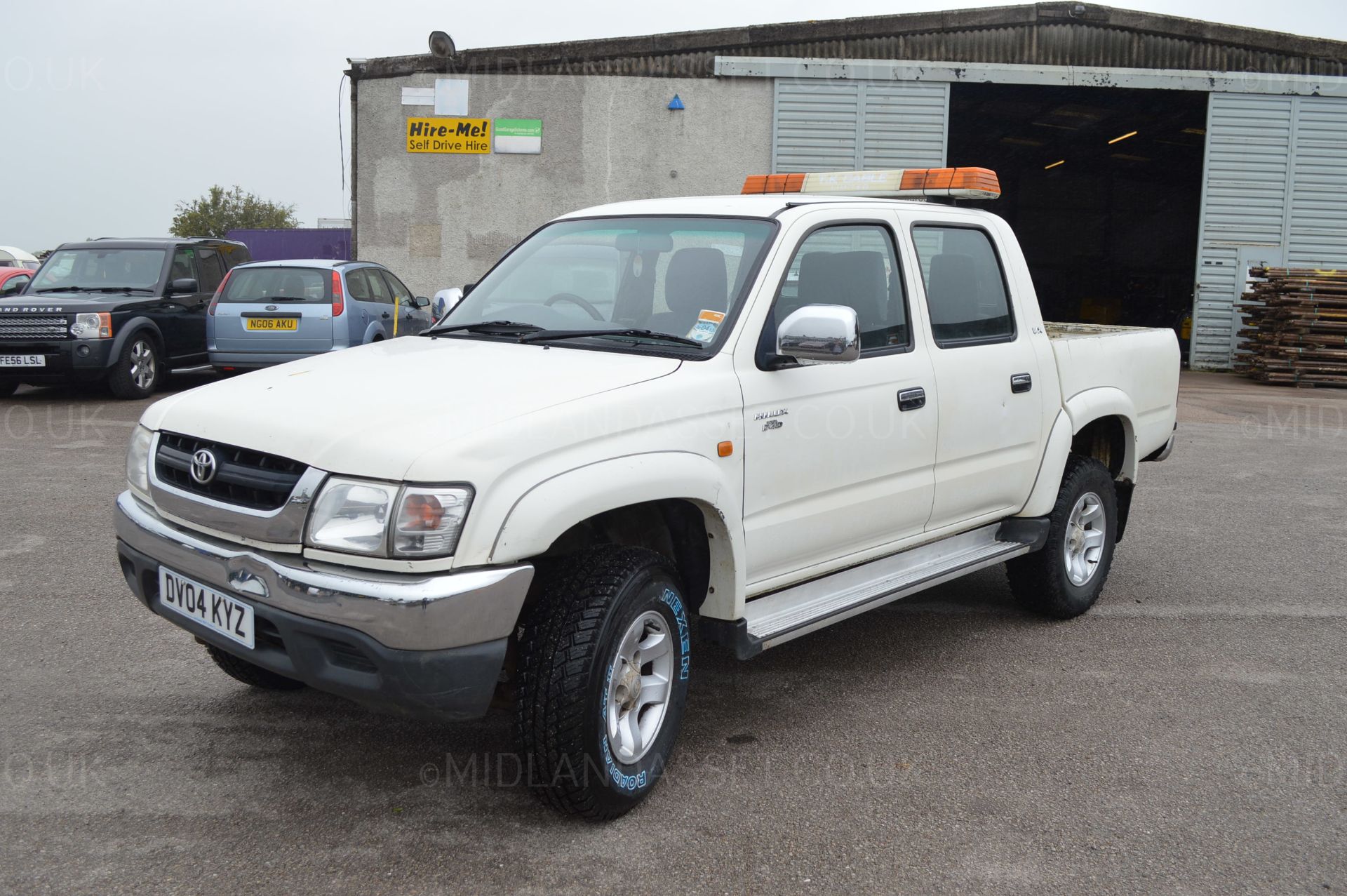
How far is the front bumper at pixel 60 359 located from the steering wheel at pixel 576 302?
938 cm

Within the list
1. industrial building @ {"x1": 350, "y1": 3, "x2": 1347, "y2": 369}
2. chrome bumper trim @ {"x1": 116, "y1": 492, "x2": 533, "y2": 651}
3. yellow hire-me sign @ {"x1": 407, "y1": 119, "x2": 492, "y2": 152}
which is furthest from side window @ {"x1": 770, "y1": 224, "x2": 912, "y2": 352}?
yellow hire-me sign @ {"x1": 407, "y1": 119, "x2": 492, "y2": 152}

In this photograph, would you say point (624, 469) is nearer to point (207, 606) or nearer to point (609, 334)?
point (609, 334)

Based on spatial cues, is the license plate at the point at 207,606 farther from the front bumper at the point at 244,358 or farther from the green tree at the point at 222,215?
the green tree at the point at 222,215

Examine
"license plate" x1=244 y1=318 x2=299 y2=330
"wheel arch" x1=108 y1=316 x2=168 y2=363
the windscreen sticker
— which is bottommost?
"wheel arch" x1=108 y1=316 x2=168 y2=363

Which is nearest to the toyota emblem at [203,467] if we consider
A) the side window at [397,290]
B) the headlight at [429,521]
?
the headlight at [429,521]

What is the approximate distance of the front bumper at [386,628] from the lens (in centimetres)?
278

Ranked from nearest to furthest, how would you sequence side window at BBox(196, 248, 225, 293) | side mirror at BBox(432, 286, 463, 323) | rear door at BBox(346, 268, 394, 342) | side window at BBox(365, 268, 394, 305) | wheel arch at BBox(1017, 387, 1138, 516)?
1. side mirror at BBox(432, 286, 463, 323)
2. wheel arch at BBox(1017, 387, 1138, 516)
3. rear door at BBox(346, 268, 394, 342)
4. side window at BBox(365, 268, 394, 305)
5. side window at BBox(196, 248, 225, 293)

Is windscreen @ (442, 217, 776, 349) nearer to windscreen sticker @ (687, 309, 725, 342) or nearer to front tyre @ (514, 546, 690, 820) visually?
windscreen sticker @ (687, 309, 725, 342)

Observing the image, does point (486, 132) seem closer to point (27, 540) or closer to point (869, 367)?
point (27, 540)

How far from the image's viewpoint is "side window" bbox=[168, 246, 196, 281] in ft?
43.1

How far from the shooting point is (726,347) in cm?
360

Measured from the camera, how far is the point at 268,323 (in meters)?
12.1

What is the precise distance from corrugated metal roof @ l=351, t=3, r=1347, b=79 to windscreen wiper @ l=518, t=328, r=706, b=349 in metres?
14.9

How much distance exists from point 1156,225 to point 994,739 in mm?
33357
